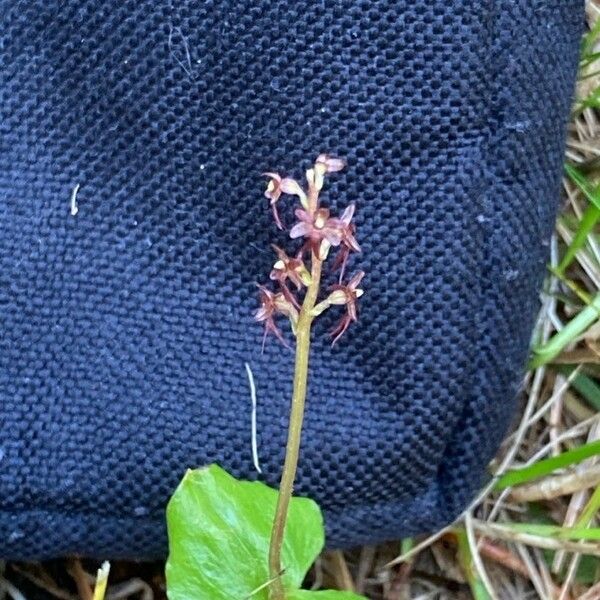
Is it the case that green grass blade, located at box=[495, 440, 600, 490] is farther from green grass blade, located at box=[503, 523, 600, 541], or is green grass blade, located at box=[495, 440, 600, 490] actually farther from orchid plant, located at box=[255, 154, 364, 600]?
orchid plant, located at box=[255, 154, 364, 600]

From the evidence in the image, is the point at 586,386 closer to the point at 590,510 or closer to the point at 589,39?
the point at 590,510

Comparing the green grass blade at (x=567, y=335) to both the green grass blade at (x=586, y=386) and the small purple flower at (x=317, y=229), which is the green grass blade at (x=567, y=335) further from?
the small purple flower at (x=317, y=229)

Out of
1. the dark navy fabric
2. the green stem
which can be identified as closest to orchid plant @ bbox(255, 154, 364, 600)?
the green stem

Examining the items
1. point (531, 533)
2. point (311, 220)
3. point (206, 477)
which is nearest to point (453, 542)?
point (531, 533)

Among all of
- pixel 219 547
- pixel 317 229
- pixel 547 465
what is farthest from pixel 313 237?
pixel 547 465

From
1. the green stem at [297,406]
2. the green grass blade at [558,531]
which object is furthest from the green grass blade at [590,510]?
the green stem at [297,406]

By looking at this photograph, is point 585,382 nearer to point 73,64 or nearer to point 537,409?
point 537,409
